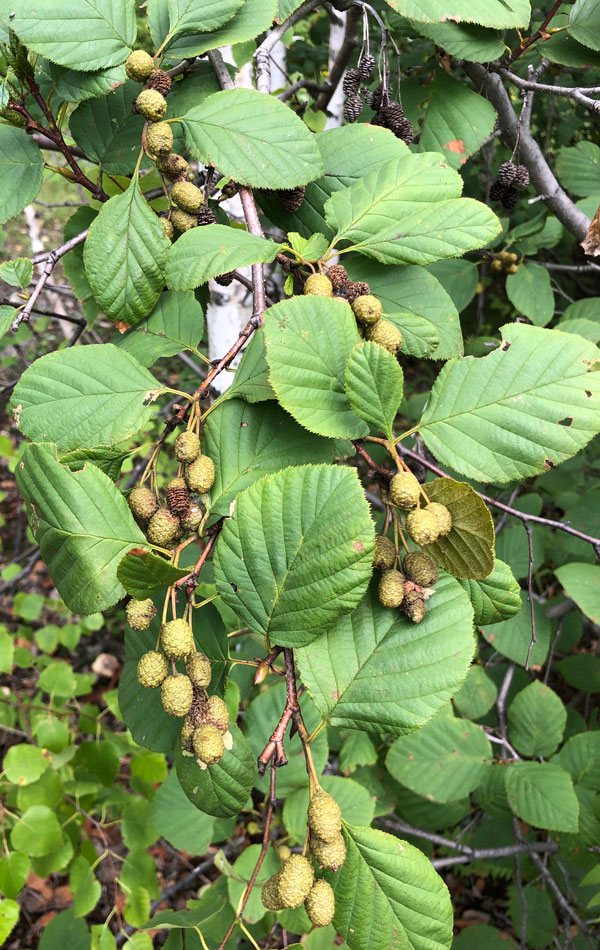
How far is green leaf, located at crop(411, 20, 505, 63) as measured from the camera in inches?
52.6

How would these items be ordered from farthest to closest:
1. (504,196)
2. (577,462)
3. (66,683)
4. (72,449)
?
(577,462)
(66,683)
(504,196)
(72,449)

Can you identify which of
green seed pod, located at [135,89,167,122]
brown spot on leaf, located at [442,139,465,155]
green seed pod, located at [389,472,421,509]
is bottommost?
green seed pod, located at [389,472,421,509]

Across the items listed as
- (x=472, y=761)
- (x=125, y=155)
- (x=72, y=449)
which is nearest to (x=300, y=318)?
(x=72, y=449)

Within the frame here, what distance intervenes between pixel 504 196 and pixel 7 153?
1.32 metres

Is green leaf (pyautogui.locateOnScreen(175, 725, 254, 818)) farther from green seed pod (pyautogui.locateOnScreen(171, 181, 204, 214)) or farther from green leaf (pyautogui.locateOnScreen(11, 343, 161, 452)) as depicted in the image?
green seed pod (pyautogui.locateOnScreen(171, 181, 204, 214))

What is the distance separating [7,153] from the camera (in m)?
1.34

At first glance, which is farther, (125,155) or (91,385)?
(125,155)

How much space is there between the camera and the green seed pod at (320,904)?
79cm

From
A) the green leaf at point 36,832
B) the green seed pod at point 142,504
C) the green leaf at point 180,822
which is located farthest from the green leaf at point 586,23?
the green leaf at point 36,832

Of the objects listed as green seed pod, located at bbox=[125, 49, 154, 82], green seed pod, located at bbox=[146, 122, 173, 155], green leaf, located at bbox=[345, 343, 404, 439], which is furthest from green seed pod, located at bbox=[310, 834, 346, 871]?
green seed pod, located at bbox=[125, 49, 154, 82]

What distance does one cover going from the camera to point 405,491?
0.81 metres

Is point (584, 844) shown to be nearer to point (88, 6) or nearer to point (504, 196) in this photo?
point (504, 196)

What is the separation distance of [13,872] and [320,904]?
1.62 m

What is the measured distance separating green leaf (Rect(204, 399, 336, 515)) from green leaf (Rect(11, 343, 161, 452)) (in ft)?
0.42
